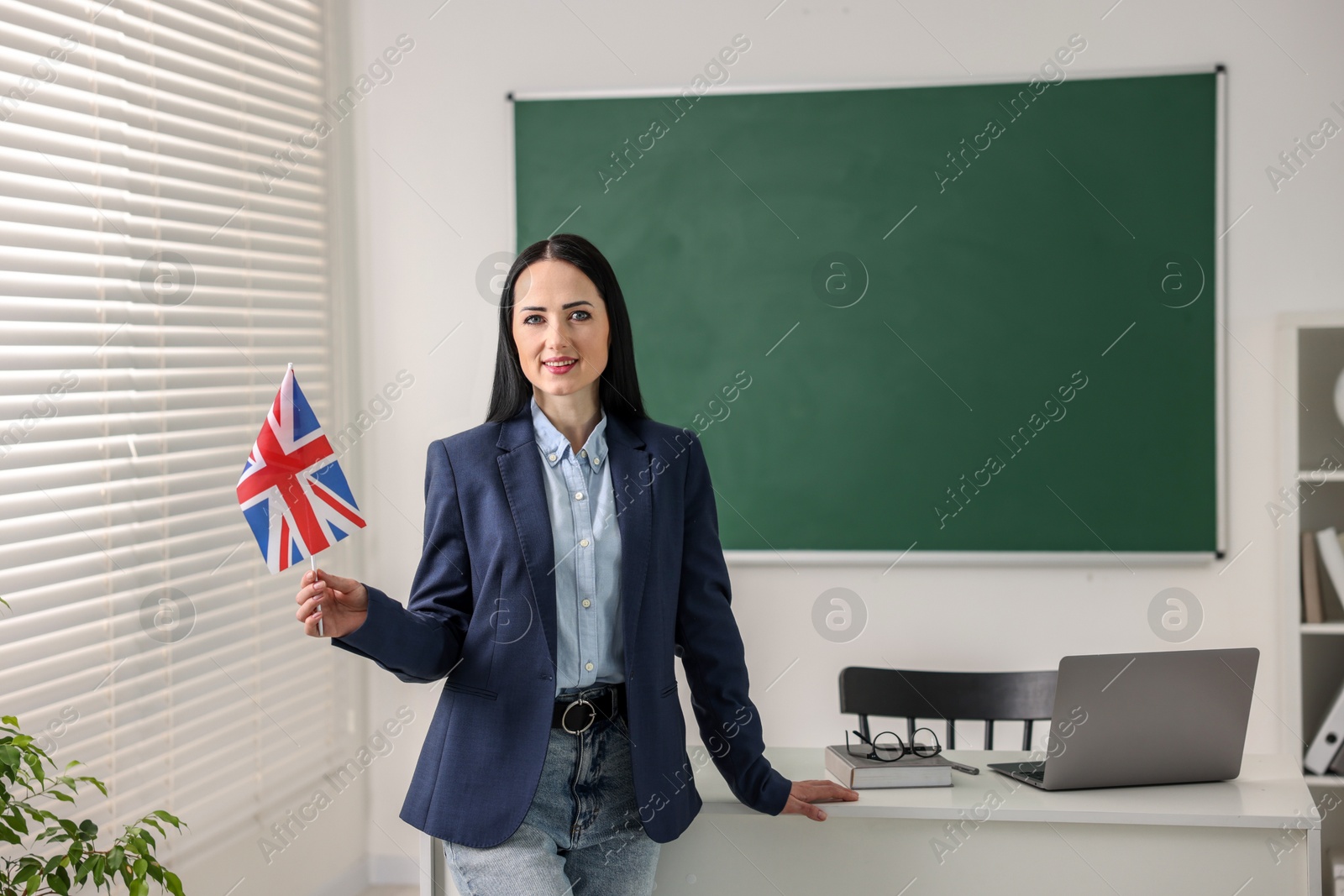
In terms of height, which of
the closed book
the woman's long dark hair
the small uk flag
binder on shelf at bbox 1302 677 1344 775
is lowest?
binder on shelf at bbox 1302 677 1344 775

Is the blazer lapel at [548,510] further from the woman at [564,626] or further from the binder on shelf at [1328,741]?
the binder on shelf at [1328,741]

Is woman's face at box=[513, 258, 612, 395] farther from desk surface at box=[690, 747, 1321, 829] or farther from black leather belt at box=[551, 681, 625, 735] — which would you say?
desk surface at box=[690, 747, 1321, 829]

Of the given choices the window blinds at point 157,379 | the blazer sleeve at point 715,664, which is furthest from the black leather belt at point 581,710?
the window blinds at point 157,379

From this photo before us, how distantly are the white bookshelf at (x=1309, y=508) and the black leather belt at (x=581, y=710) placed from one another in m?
2.13

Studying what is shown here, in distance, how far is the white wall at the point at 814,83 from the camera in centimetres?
301

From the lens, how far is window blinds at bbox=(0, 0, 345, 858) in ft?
7.18

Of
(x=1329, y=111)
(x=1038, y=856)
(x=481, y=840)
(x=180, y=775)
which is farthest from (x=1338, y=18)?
(x=180, y=775)

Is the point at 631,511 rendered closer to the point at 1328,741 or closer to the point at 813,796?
the point at 813,796

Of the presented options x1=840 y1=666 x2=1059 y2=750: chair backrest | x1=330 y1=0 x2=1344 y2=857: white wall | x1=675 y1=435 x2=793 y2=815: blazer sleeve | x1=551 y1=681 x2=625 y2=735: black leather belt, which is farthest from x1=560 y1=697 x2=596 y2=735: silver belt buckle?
x1=330 y1=0 x2=1344 y2=857: white wall

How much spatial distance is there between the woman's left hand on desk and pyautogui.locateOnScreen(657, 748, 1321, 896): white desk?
0.05 feet

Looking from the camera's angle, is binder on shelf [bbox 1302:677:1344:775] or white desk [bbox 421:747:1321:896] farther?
binder on shelf [bbox 1302:677:1344:775]

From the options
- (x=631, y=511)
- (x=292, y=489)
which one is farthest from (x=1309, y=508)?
(x=292, y=489)

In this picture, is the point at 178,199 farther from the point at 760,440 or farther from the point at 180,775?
the point at 760,440

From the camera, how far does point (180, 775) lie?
262 cm
